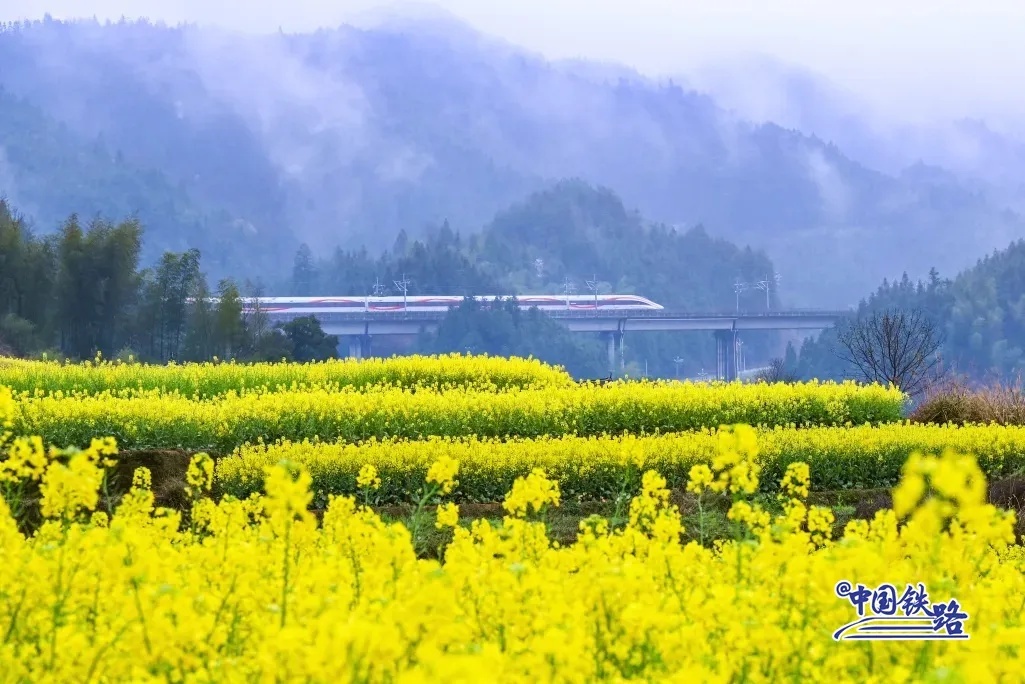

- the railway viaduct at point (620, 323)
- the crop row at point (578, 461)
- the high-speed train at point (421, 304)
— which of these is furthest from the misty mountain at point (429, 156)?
the crop row at point (578, 461)

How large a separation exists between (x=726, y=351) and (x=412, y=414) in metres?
54.2

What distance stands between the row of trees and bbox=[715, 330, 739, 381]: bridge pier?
1345 inches

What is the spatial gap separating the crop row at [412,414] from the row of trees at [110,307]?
17301 millimetres

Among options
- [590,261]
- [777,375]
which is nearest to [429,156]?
[590,261]

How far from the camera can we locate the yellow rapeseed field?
187 cm

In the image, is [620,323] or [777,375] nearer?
[777,375]

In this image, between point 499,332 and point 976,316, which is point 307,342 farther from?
point 976,316

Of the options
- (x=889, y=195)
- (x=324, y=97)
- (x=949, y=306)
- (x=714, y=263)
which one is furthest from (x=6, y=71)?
(x=949, y=306)

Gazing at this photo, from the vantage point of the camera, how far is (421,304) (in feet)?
197

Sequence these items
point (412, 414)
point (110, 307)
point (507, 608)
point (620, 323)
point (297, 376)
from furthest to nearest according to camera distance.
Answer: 1. point (620, 323)
2. point (110, 307)
3. point (297, 376)
4. point (412, 414)
5. point (507, 608)

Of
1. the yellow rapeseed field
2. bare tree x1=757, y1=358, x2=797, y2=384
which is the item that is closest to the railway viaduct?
bare tree x1=757, y1=358, x2=797, y2=384

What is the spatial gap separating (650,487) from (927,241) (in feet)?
450

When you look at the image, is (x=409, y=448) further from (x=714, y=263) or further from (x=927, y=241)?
(x=927, y=241)

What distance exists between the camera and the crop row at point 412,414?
343 inches
